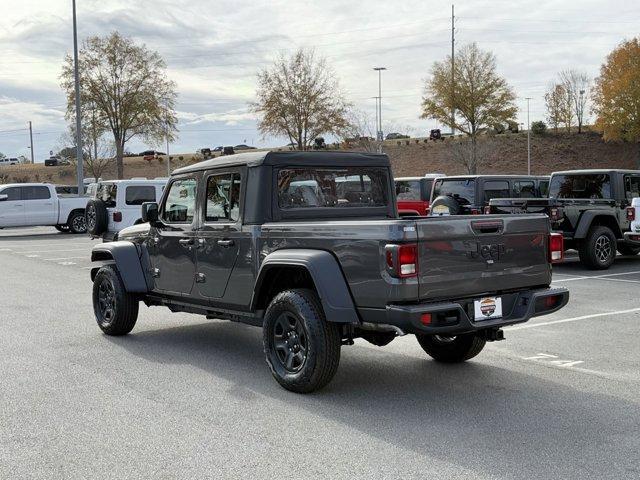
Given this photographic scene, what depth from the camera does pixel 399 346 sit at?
745cm

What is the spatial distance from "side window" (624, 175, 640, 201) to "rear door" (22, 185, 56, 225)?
19134 mm

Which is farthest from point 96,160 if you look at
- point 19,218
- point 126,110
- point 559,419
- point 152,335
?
point 559,419

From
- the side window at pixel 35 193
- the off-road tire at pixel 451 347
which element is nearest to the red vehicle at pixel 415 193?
the off-road tire at pixel 451 347

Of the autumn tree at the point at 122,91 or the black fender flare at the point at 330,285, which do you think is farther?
the autumn tree at the point at 122,91

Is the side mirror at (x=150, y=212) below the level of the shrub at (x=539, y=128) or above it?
below

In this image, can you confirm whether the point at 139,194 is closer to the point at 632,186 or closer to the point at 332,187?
the point at 632,186

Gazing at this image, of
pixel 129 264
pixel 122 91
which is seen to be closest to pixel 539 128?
pixel 122 91

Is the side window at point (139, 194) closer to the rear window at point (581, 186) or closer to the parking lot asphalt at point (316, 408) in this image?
the rear window at point (581, 186)

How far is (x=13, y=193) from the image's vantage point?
2594 centimetres

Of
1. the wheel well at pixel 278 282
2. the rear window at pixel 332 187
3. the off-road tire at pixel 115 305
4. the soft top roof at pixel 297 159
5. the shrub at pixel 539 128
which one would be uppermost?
the shrub at pixel 539 128

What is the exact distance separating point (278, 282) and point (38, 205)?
22207 millimetres

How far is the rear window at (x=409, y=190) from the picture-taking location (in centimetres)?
1998

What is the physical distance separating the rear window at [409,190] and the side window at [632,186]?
6.29m

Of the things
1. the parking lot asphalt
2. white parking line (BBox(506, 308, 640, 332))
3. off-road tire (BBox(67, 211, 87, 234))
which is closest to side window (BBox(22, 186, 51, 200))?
off-road tire (BBox(67, 211, 87, 234))
